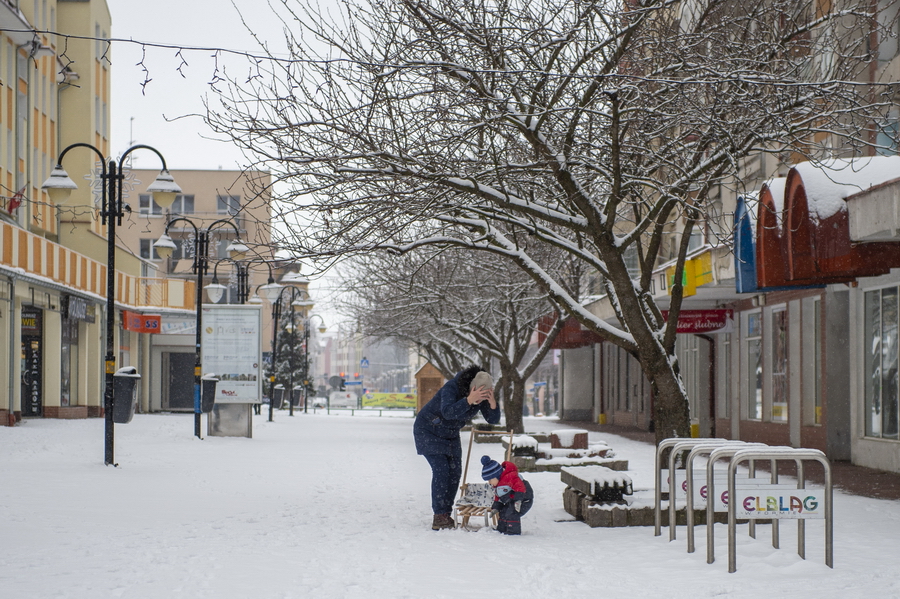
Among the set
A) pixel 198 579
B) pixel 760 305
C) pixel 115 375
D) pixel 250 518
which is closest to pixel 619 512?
pixel 250 518

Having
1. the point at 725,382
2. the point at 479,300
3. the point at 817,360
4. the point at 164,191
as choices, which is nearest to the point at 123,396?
the point at 164,191

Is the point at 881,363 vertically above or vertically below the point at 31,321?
below

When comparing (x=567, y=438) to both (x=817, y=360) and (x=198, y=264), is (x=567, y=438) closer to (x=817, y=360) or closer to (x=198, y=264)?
(x=817, y=360)

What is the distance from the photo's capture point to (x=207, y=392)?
78.3ft

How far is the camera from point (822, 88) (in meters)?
10.3

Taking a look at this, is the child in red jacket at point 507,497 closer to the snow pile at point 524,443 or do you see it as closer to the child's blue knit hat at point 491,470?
the child's blue knit hat at point 491,470

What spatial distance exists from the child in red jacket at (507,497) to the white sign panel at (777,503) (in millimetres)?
2277

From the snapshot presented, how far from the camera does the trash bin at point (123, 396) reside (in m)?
15.9

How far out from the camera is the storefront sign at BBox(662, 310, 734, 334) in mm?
24125

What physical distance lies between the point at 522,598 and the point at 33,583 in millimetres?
2948

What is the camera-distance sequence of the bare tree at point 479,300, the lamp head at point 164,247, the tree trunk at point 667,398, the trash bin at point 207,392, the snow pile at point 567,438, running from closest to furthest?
1. the tree trunk at point 667,398
2. the snow pile at point 567,438
3. the trash bin at point 207,392
4. the lamp head at point 164,247
5. the bare tree at point 479,300

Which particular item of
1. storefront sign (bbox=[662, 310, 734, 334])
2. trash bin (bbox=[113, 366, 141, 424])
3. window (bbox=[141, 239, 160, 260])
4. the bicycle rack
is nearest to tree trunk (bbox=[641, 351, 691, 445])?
the bicycle rack

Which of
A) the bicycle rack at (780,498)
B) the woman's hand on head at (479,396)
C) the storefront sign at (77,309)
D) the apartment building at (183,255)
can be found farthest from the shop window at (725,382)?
the apartment building at (183,255)

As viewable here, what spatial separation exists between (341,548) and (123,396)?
8.59 metres
